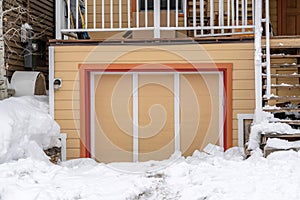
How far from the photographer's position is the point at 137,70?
7.28 metres

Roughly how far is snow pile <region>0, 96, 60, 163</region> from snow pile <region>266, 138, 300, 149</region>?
10.2 feet

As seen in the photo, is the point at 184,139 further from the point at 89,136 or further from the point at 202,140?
the point at 89,136

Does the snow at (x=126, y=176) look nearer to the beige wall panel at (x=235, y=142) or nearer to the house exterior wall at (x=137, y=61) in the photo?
the beige wall panel at (x=235, y=142)

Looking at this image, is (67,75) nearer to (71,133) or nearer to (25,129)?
(71,133)

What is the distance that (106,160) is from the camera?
752 centimetres

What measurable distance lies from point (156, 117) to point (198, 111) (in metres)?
0.71

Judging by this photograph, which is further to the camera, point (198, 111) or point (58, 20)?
point (198, 111)

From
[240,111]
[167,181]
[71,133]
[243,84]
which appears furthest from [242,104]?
[71,133]

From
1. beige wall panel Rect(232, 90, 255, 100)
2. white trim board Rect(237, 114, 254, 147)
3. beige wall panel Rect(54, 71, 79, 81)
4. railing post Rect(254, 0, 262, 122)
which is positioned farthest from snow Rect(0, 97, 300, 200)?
beige wall panel Rect(54, 71, 79, 81)

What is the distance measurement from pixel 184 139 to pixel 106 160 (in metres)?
1.37

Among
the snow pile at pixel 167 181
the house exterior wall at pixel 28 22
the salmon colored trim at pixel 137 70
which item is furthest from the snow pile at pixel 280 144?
the house exterior wall at pixel 28 22

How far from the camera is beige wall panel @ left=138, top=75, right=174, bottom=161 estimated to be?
7449 millimetres

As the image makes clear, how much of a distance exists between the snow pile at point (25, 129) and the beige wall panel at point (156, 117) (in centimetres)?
146

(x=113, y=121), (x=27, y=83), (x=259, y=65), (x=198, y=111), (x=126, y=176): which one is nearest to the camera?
(x=126, y=176)
